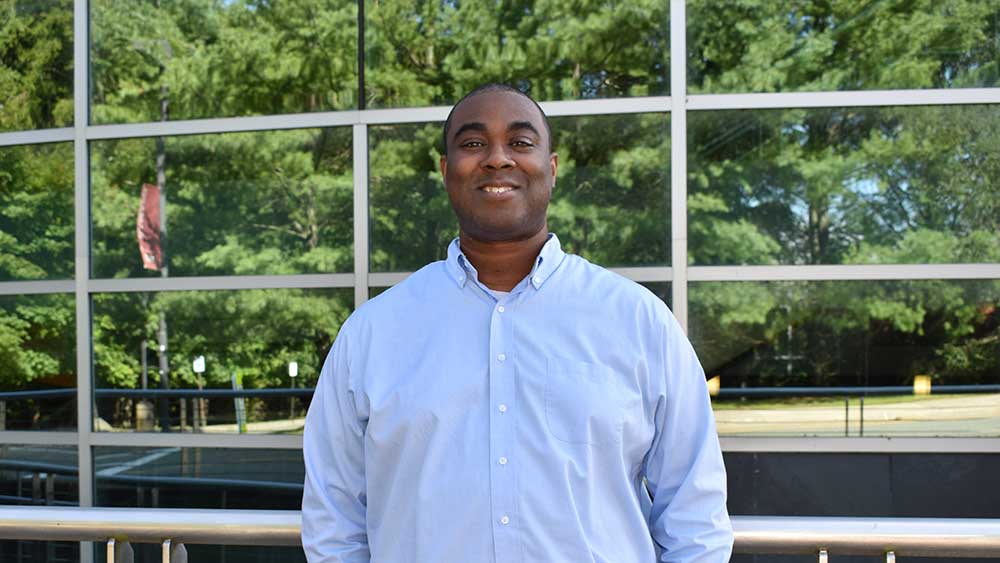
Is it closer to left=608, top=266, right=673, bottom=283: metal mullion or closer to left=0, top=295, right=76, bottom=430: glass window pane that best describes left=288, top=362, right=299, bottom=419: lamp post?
left=0, top=295, right=76, bottom=430: glass window pane

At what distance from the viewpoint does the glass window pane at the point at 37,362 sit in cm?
797

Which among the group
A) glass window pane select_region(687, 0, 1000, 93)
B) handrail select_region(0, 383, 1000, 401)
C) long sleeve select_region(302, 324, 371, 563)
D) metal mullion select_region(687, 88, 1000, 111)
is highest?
glass window pane select_region(687, 0, 1000, 93)

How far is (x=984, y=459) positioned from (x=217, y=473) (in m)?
5.29

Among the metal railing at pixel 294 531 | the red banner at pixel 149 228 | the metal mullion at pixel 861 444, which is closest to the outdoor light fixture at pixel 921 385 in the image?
the metal mullion at pixel 861 444

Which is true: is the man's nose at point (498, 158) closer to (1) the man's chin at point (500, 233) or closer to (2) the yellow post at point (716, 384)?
(1) the man's chin at point (500, 233)

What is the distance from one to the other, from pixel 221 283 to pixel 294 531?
567 cm

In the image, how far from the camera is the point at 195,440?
7.68 meters

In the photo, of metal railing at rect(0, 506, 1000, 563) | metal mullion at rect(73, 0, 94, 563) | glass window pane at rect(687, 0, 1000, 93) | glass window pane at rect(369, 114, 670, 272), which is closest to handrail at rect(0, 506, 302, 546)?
metal railing at rect(0, 506, 1000, 563)

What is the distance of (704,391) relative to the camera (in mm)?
1943

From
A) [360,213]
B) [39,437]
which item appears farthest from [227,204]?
[39,437]

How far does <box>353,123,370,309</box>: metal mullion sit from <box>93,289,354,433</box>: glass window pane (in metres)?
0.14

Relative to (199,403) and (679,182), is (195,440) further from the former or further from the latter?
(679,182)

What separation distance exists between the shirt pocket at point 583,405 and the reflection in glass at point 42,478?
6.99 m

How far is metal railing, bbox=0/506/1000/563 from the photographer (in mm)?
2162
